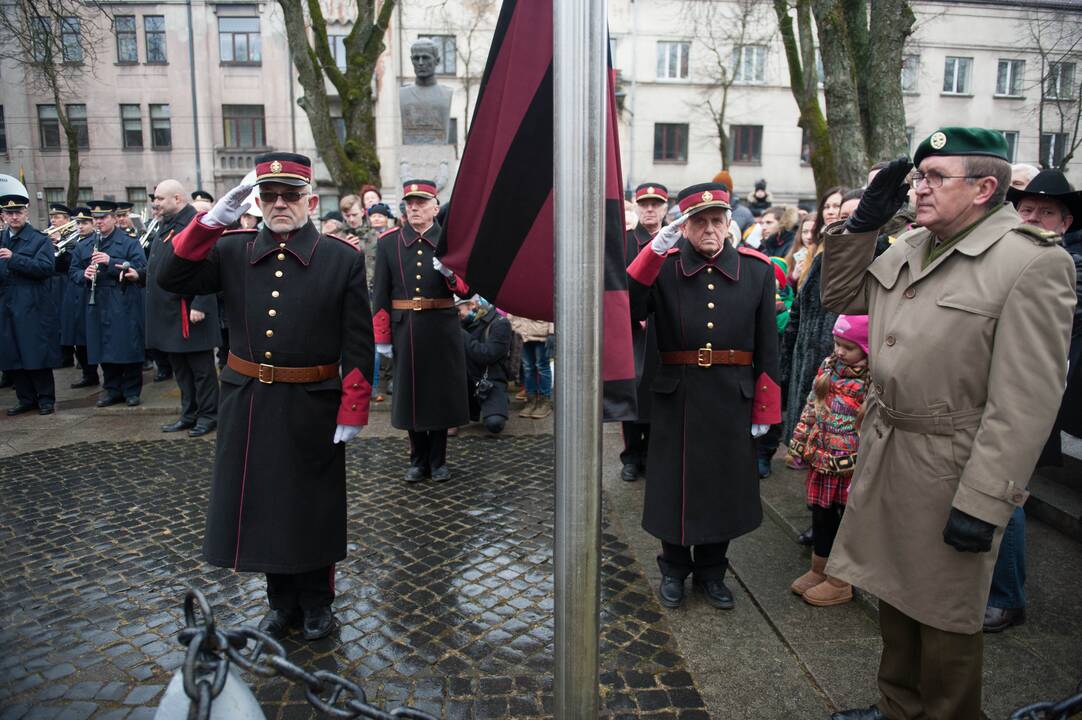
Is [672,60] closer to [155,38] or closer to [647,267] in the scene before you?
[155,38]

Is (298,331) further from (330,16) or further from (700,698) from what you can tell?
(330,16)

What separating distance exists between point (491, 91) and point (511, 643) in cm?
254

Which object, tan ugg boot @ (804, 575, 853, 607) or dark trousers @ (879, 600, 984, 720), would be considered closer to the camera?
dark trousers @ (879, 600, 984, 720)

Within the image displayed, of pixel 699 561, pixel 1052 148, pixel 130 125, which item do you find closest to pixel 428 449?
pixel 699 561

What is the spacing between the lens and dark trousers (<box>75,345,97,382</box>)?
9.98 m

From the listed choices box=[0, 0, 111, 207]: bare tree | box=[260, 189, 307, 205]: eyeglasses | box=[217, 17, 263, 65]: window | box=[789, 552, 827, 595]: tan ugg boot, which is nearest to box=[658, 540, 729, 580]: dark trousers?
box=[789, 552, 827, 595]: tan ugg boot

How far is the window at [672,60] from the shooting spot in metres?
34.8

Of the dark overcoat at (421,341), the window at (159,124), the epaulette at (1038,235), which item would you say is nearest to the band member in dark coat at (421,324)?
the dark overcoat at (421,341)

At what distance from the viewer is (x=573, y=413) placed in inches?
63.7

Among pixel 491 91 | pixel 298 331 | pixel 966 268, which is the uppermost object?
pixel 491 91

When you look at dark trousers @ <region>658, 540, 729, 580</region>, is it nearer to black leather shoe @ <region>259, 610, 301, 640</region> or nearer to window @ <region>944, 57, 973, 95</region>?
black leather shoe @ <region>259, 610, 301, 640</region>

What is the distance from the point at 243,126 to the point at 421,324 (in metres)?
31.4

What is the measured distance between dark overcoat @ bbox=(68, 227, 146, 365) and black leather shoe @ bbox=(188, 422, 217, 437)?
1644mm

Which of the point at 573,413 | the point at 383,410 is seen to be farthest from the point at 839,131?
the point at 573,413
